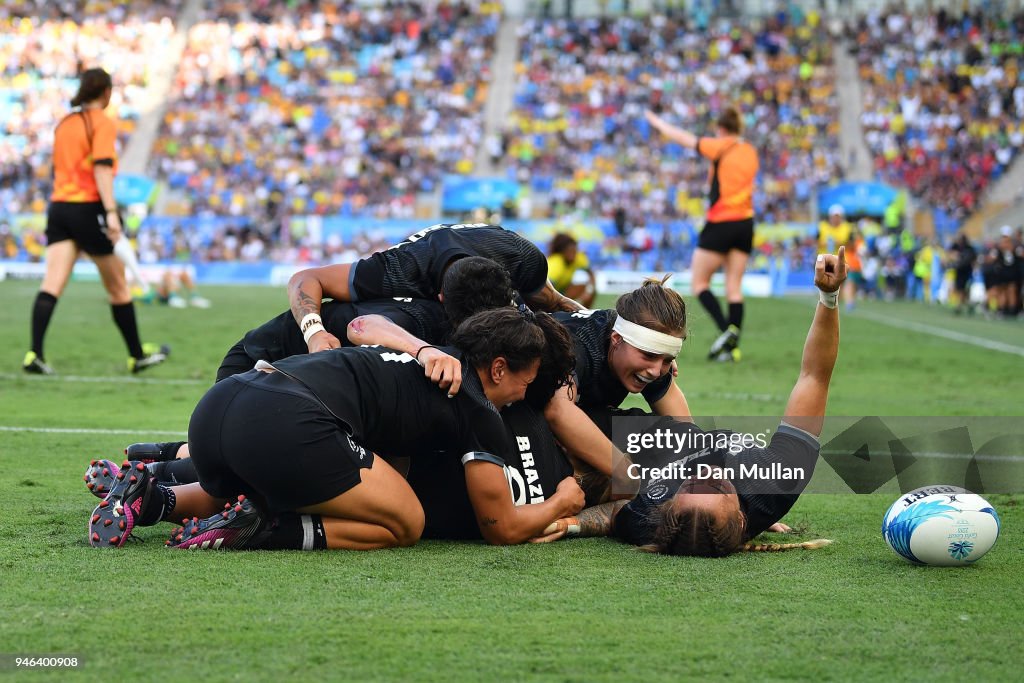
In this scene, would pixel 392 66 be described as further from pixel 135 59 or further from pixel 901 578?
pixel 901 578

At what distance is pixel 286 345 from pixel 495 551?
162cm

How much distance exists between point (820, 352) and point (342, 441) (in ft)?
6.65

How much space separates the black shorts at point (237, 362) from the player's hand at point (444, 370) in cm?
149

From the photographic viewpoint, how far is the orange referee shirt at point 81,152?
1005 centimetres

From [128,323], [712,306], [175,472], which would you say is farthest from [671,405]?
[712,306]

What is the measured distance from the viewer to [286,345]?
5.65 metres

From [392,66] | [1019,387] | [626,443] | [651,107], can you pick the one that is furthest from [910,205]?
[626,443]

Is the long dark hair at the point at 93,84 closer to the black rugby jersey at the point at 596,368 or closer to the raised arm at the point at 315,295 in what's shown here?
the raised arm at the point at 315,295

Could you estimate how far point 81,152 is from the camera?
10102mm

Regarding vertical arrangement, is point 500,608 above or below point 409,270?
below

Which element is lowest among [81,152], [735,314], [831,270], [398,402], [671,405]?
[735,314]

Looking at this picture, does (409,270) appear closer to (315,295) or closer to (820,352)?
(315,295)

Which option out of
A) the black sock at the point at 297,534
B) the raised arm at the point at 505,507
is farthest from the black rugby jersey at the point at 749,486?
the black sock at the point at 297,534

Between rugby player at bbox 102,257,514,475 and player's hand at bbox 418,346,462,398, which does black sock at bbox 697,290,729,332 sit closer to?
rugby player at bbox 102,257,514,475
